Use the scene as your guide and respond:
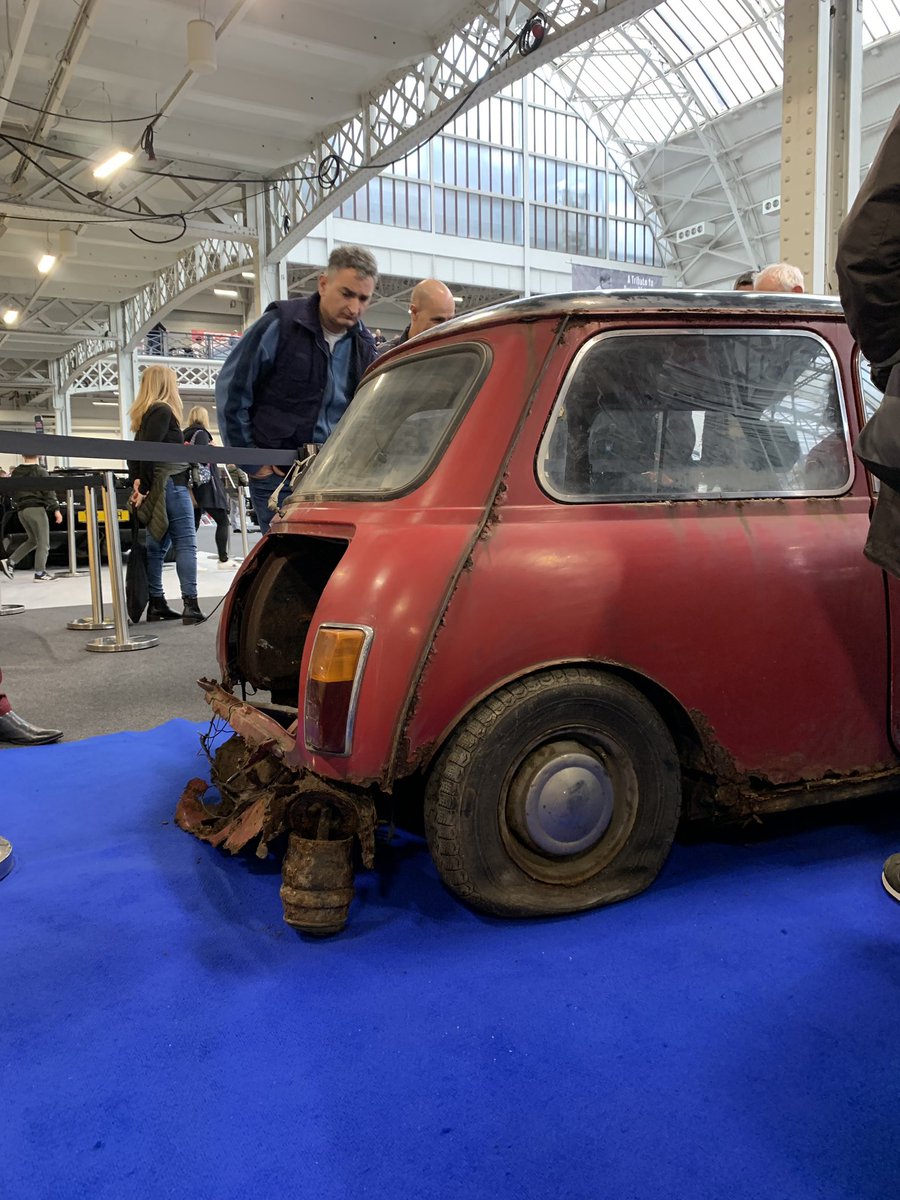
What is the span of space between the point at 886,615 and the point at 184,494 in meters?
5.51

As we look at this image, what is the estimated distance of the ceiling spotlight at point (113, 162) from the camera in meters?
10.8

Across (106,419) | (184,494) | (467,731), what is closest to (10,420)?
(106,419)

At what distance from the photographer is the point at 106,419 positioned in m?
37.4

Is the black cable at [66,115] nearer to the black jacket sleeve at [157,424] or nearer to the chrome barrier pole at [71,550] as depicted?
the chrome barrier pole at [71,550]

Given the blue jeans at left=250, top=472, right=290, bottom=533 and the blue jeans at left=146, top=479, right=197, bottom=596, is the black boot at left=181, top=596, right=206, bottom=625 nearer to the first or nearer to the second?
the blue jeans at left=146, top=479, right=197, bottom=596

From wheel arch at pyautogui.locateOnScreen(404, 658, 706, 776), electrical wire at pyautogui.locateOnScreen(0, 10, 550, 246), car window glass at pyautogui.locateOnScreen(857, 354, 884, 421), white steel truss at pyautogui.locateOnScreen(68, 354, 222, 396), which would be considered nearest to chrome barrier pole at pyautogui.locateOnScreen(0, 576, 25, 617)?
electrical wire at pyautogui.locateOnScreen(0, 10, 550, 246)

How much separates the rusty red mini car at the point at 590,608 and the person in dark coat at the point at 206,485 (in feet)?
16.4

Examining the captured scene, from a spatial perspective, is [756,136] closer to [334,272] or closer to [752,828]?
[334,272]

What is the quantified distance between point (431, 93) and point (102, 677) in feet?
27.5

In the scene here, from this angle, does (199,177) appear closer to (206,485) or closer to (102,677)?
(206,485)

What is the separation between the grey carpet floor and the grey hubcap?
2574 millimetres

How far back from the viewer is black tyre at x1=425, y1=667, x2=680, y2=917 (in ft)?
6.69

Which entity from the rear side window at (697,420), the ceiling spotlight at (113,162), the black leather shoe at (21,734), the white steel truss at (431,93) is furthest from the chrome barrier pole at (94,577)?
the ceiling spotlight at (113,162)

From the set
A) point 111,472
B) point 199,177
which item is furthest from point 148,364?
point 111,472
